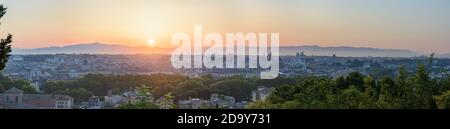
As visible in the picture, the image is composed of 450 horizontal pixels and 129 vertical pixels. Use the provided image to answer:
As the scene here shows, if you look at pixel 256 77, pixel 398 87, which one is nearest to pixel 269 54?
pixel 256 77

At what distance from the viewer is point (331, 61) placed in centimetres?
457

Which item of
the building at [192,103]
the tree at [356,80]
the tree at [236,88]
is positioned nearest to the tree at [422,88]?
the tree at [356,80]

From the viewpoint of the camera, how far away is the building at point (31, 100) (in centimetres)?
364

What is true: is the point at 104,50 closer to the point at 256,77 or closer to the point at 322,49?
the point at 256,77

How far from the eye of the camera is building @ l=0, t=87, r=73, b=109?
11.9 ft

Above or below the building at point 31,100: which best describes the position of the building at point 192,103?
below

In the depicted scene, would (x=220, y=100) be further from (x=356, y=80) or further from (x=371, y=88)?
(x=371, y=88)

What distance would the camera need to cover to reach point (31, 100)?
384 centimetres

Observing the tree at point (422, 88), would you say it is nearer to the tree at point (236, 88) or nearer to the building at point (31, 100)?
the tree at point (236, 88)

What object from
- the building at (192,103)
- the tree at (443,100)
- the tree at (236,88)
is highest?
the tree at (236,88)

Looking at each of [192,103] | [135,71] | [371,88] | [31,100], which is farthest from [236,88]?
[371,88]
